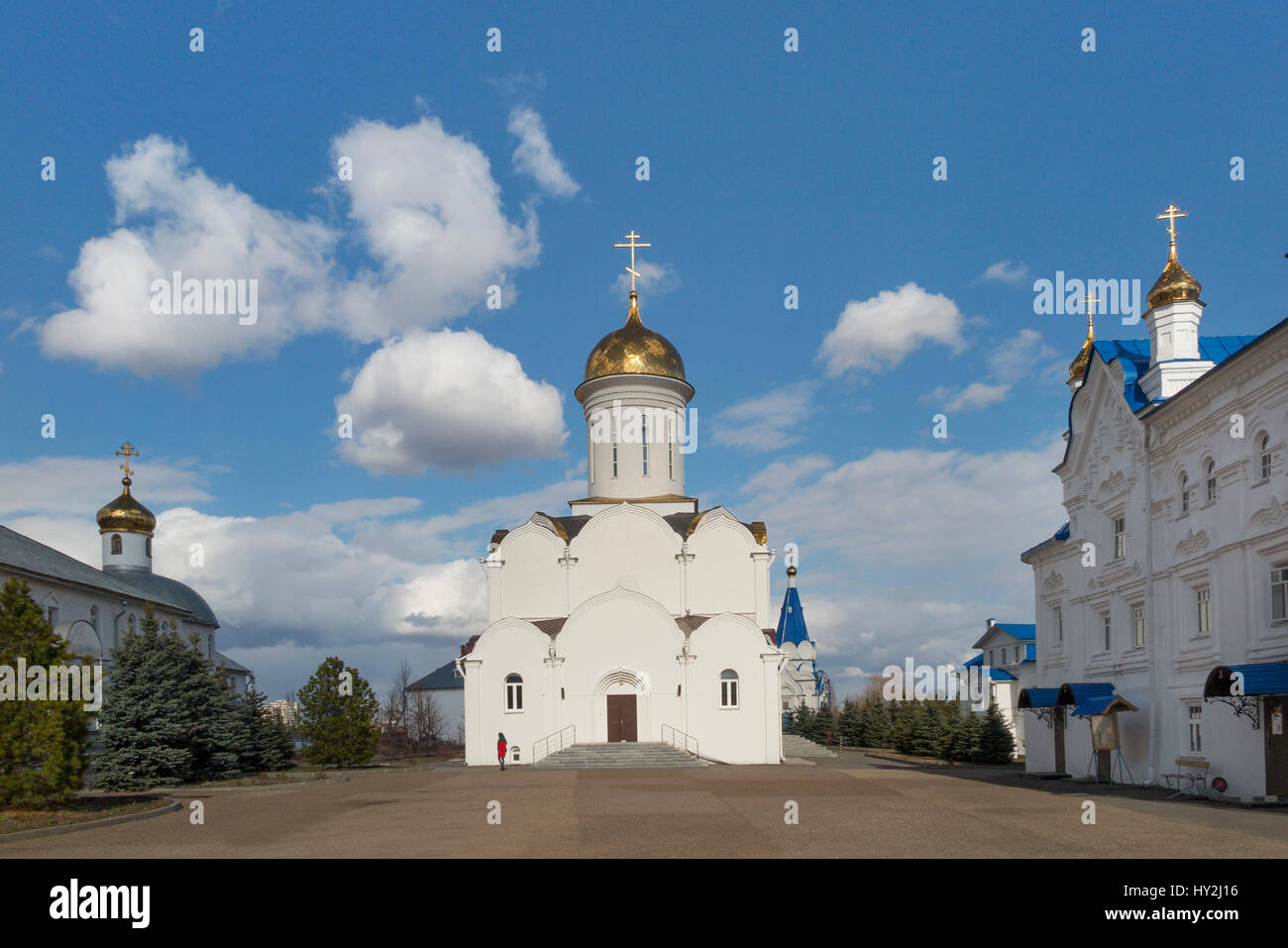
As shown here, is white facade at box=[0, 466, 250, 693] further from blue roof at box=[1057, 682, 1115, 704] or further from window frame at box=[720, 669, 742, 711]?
blue roof at box=[1057, 682, 1115, 704]

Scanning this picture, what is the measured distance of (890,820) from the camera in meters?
14.5

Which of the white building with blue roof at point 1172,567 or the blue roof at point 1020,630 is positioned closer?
the white building with blue roof at point 1172,567

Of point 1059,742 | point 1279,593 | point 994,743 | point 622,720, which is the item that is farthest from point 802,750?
point 1279,593

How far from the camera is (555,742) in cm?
3183

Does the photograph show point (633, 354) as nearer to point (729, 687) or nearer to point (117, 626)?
point (729, 687)

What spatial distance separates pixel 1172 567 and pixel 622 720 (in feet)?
55.4

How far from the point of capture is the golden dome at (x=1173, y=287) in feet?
71.3

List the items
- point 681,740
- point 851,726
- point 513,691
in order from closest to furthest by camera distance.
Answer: point 681,740 < point 513,691 < point 851,726

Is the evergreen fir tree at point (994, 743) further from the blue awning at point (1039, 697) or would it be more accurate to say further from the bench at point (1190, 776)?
the bench at point (1190, 776)

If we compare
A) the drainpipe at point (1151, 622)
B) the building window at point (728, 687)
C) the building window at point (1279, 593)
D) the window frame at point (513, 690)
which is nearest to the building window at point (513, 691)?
the window frame at point (513, 690)

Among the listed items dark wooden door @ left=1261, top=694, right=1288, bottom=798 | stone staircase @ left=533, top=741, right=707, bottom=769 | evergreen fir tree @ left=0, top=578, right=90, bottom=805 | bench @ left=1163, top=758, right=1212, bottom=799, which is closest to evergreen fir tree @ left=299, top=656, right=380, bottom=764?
stone staircase @ left=533, top=741, right=707, bottom=769

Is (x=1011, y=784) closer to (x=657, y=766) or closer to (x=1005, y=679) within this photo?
(x=657, y=766)

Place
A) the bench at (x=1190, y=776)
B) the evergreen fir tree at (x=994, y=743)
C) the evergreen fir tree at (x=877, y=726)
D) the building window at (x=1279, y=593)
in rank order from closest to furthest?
1. the building window at (x=1279, y=593)
2. the bench at (x=1190, y=776)
3. the evergreen fir tree at (x=994, y=743)
4. the evergreen fir tree at (x=877, y=726)

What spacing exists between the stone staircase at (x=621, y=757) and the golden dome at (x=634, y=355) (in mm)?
13035
